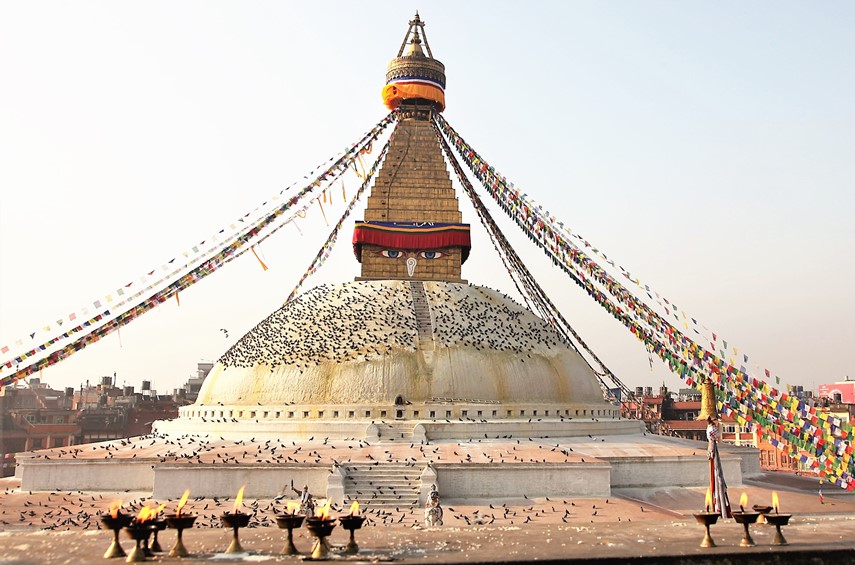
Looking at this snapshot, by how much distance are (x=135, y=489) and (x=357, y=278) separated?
900 centimetres

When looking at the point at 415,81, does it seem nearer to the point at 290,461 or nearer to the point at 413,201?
the point at 413,201

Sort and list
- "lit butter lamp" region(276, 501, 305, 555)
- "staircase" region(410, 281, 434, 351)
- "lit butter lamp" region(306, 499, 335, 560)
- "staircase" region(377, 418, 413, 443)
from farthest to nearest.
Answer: "staircase" region(410, 281, 434, 351), "staircase" region(377, 418, 413, 443), "lit butter lamp" region(276, 501, 305, 555), "lit butter lamp" region(306, 499, 335, 560)

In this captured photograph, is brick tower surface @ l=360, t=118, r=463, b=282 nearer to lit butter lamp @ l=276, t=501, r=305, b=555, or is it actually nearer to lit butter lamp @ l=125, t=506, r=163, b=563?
lit butter lamp @ l=276, t=501, r=305, b=555

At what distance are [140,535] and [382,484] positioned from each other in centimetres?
737

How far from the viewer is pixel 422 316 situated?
2000cm

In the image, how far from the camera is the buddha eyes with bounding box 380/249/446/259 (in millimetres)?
22828

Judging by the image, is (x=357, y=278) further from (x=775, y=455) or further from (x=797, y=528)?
(x=775, y=455)

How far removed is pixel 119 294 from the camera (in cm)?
1822

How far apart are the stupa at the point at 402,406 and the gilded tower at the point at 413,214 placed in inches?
1.8

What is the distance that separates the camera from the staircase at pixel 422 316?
1914 centimetres

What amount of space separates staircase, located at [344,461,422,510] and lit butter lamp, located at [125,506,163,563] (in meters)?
6.39

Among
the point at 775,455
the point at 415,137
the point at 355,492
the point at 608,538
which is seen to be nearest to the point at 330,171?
the point at 415,137

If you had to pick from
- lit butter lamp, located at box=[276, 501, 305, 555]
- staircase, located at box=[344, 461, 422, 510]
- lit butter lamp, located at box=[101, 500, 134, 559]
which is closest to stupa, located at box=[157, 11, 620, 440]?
staircase, located at box=[344, 461, 422, 510]

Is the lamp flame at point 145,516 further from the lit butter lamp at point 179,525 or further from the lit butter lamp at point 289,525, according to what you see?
the lit butter lamp at point 289,525
